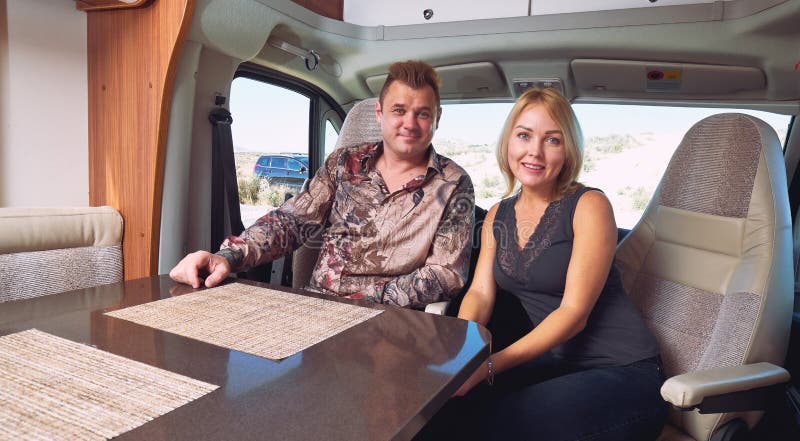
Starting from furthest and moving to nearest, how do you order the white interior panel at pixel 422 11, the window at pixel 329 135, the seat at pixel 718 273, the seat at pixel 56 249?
the window at pixel 329 135, the white interior panel at pixel 422 11, the seat at pixel 56 249, the seat at pixel 718 273

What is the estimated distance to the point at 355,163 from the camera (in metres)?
2.08

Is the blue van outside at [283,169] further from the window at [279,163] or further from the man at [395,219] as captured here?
the man at [395,219]

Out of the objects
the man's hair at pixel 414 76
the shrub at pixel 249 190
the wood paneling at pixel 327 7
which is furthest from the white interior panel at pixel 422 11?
the shrub at pixel 249 190

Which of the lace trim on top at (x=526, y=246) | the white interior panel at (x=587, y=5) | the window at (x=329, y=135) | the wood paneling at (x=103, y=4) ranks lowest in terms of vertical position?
the lace trim on top at (x=526, y=246)

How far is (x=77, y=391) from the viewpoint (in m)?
0.73

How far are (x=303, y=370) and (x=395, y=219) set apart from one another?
1115 mm

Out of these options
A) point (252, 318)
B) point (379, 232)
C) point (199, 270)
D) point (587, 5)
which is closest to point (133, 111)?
point (199, 270)

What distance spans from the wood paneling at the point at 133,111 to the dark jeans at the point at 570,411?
53.0 inches

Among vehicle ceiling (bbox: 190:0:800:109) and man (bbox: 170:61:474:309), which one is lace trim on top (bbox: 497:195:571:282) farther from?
vehicle ceiling (bbox: 190:0:800:109)

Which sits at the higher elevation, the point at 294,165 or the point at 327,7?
the point at 327,7

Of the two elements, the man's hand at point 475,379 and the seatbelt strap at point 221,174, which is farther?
the seatbelt strap at point 221,174

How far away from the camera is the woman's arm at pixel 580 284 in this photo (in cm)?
139

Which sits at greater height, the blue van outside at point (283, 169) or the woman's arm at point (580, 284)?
the blue van outside at point (283, 169)

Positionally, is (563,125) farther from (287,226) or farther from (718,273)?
(287,226)
